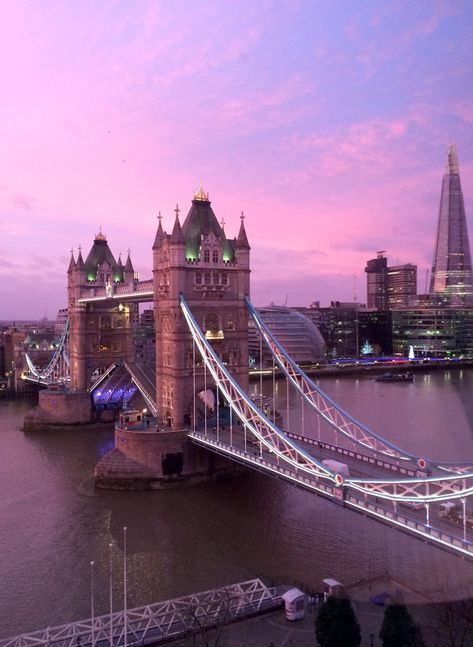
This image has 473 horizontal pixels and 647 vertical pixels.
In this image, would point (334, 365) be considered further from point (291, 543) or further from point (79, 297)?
point (291, 543)

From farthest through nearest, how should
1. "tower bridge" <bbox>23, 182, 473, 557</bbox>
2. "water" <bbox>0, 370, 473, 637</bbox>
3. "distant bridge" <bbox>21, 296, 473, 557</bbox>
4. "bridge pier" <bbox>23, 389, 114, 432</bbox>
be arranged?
"bridge pier" <bbox>23, 389, 114, 432</bbox>
"tower bridge" <bbox>23, 182, 473, 557</bbox>
"water" <bbox>0, 370, 473, 637</bbox>
"distant bridge" <bbox>21, 296, 473, 557</bbox>

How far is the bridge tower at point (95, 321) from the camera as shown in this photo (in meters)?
71.5

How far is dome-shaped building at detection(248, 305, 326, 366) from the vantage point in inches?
5664

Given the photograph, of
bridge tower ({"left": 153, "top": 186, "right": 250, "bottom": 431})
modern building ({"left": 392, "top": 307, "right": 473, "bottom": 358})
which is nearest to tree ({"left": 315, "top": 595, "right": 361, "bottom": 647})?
bridge tower ({"left": 153, "top": 186, "right": 250, "bottom": 431})

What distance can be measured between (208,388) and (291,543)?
18.5 metres

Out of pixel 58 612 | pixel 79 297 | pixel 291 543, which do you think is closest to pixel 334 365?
pixel 79 297

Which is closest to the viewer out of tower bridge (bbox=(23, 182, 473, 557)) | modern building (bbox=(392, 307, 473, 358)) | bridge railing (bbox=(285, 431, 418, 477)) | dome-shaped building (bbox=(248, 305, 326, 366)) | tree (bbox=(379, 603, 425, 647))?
tree (bbox=(379, 603, 425, 647))

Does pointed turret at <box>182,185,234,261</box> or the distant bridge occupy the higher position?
pointed turret at <box>182,185,234,261</box>

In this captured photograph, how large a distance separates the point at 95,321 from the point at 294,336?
80.6 metres

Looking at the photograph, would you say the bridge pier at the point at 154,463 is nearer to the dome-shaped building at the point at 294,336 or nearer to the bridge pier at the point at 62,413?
the bridge pier at the point at 62,413

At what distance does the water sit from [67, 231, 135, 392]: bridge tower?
1945cm

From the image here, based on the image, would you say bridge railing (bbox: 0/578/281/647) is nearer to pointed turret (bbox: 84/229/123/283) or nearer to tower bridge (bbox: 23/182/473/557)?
tower bridge (bbox: 23/182/473/557)

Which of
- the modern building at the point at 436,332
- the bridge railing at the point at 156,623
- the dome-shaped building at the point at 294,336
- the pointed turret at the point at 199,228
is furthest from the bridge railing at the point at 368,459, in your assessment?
the modern building at the point at 436,332

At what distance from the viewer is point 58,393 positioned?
6831 centimetres
